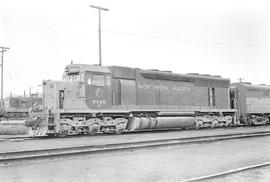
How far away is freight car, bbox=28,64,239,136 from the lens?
52.5 ft

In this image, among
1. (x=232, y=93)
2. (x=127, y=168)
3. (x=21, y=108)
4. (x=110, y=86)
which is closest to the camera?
(x=127, y=168)

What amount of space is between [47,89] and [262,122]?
18187 millimetres

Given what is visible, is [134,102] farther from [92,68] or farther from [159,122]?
[92,68]

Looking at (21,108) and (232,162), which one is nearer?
(232,162)

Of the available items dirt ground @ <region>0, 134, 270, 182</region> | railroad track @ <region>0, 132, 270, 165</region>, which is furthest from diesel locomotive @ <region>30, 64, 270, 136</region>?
A: dirt ground @ <region>0, 134, 270, 182</region>

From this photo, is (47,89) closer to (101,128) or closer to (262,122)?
(101,128)

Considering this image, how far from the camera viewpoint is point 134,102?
61.9 feet

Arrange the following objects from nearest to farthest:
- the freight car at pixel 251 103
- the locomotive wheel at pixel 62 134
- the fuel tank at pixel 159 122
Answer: the locomotive wheel at pixel 62 134, the fuel tank at pixel 159 122, the freight car at pixel 251 103

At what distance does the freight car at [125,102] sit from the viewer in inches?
631

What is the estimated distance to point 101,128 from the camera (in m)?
17.0

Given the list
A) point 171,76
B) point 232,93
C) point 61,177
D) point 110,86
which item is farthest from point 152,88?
point 61,177

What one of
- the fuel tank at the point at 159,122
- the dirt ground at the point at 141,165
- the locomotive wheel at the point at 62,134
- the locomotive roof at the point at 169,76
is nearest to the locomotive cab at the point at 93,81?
the fuel tank at the point at 159,122

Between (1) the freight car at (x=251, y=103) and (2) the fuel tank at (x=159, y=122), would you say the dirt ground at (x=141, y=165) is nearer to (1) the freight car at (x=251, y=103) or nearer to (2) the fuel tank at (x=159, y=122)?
(2) the fuel tank at (x=159, y=122)

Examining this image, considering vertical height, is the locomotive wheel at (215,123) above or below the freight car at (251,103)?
below
